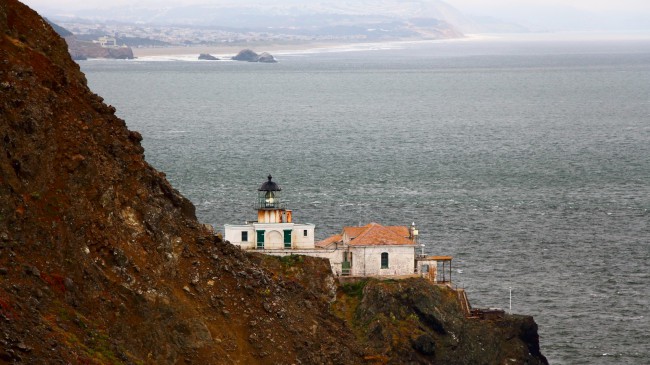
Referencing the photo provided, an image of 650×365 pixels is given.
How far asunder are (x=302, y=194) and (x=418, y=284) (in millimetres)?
47263

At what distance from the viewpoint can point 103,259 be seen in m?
32.8

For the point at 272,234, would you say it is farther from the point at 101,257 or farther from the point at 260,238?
the point at 101,257

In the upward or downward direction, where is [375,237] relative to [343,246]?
upward

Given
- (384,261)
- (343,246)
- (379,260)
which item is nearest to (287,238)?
(343,246)

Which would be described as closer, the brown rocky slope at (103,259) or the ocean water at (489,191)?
the brown rocky slope at (103,259)

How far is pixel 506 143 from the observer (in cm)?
15275

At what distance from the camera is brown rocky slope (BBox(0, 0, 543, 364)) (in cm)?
3039

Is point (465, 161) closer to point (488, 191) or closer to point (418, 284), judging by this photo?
point (488, 191)

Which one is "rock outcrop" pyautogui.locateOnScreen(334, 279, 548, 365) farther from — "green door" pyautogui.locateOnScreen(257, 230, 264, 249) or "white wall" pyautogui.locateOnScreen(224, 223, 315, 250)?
"green door" pyautogui.locateOnScreen(257, 230, 264, 249)

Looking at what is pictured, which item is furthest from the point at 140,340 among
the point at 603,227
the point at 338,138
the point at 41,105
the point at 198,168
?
the point at 338,138

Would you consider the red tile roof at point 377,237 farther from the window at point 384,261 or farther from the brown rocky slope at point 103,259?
the brown rocky slope at point 103,259

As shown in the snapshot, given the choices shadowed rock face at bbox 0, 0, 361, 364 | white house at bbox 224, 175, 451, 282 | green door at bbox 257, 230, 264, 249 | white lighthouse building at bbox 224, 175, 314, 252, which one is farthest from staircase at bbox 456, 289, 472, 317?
shadowed rock face at bbox 0, 0, 361, 364

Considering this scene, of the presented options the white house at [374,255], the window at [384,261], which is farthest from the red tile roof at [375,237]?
the window at [384,261]

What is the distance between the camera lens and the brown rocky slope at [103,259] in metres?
30.4
